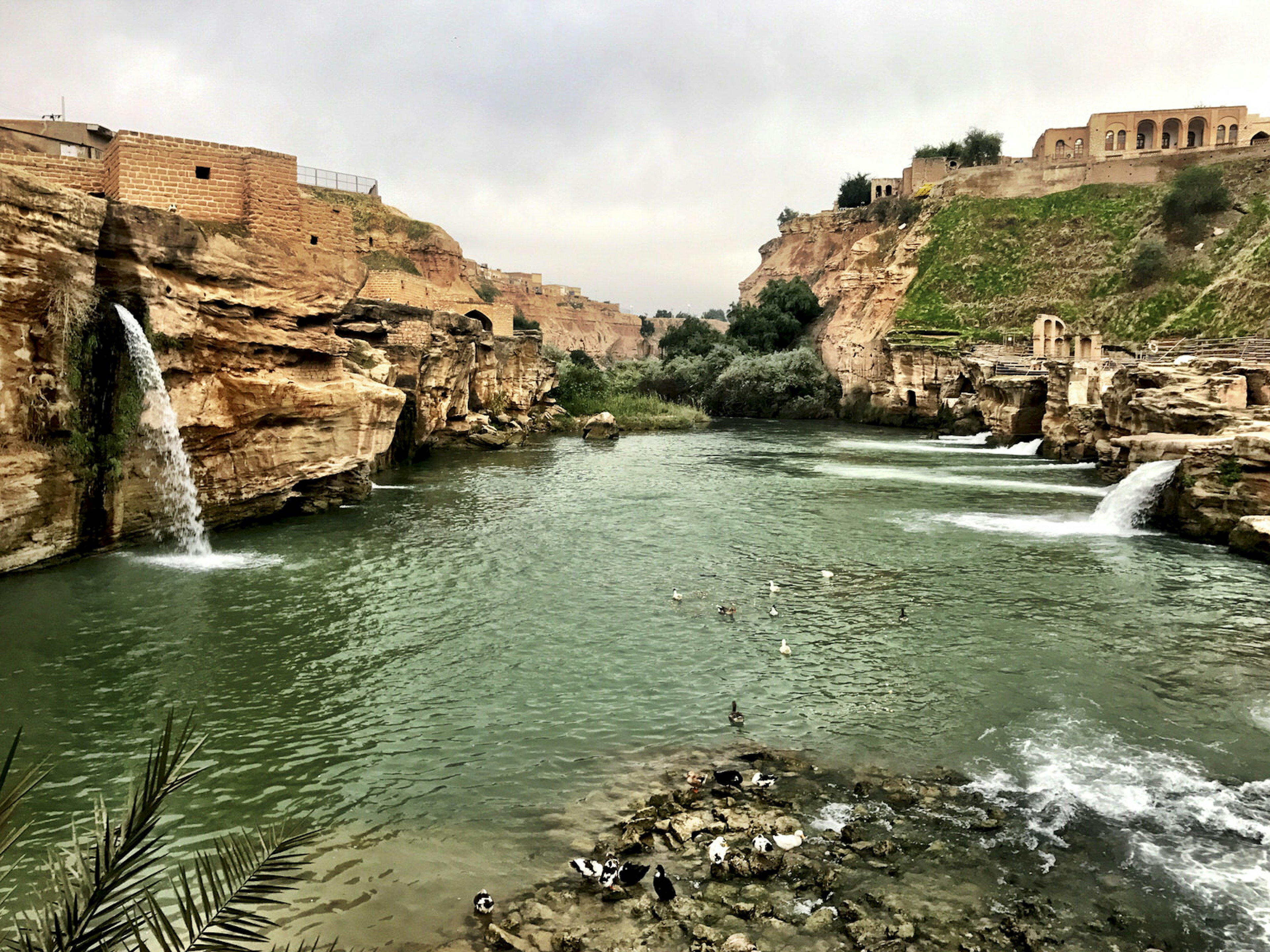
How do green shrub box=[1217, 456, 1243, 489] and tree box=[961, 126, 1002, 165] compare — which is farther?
tree box=[961, 126, 1002, 165]

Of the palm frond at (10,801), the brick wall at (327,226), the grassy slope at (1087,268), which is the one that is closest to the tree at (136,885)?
the palm frond at (10,801)

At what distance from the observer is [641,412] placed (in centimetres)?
4991

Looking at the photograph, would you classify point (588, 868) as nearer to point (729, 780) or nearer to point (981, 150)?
point (729, 780)

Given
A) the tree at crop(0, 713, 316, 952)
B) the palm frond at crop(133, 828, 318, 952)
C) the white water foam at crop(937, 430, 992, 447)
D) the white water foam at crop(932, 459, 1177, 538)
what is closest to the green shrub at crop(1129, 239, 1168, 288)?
the white water foam at crop(937, 430, 992, 447)

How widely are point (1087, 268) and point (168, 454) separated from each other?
59024mm

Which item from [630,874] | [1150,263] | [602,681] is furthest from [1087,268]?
[630,874]

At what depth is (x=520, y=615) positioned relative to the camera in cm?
1259

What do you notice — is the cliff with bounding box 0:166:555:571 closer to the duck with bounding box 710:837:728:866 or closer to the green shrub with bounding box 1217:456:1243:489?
the duck with bounding box 710:837:728:866

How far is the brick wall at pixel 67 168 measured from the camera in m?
23.7

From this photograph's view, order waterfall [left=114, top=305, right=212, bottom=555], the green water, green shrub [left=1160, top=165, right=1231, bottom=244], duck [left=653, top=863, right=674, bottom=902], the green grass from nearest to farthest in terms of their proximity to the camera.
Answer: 1. duck [left=653, top=863, right=674, bottom=902]
2. the green water
3. waterfall [left=114, top=305, right=212, bottom=555]
4. the green grass
5. green shrub [left=1160, top=165, right=1231, bottom=244]

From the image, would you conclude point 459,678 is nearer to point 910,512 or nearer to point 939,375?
point 910,512

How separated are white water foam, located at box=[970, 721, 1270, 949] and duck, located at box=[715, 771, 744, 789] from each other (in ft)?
6.69

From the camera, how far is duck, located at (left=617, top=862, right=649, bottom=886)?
19.8 ft

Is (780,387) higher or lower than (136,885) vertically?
higher
